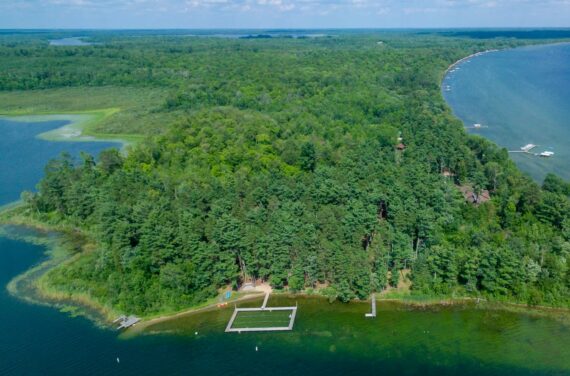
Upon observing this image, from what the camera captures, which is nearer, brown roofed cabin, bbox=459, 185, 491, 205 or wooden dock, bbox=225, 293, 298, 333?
wooden dock, bbox=225, 293, 298, 333

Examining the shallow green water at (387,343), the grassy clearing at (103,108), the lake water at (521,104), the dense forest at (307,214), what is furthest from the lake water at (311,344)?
the grassy clearing at (103,108)

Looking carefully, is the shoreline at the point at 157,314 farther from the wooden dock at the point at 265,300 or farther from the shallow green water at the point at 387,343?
the shallow green water at the point at 387,343

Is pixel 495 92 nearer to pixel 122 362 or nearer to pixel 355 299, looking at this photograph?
pixel 355 299

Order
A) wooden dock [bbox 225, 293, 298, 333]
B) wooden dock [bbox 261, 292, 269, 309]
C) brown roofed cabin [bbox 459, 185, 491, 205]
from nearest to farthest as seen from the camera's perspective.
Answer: wooden dock [bbox 225, 293, 298, 333]
wooden dock [bbox 261, 292, 269, 309]
brown roofed cabin [bbox 459, 185, 491, 205]

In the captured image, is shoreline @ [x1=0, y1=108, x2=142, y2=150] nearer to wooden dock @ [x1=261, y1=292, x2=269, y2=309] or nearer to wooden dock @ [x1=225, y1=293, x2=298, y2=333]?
wooden dock @ [x1=261, y1=292, x2=269, y2=309]


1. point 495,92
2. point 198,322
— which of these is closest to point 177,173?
point 198,322

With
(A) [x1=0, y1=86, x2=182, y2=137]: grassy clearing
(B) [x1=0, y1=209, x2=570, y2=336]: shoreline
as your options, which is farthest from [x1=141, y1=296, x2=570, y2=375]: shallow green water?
(A) [x1=0, y1=86, x2=182, y2=137]: grassy clearing
